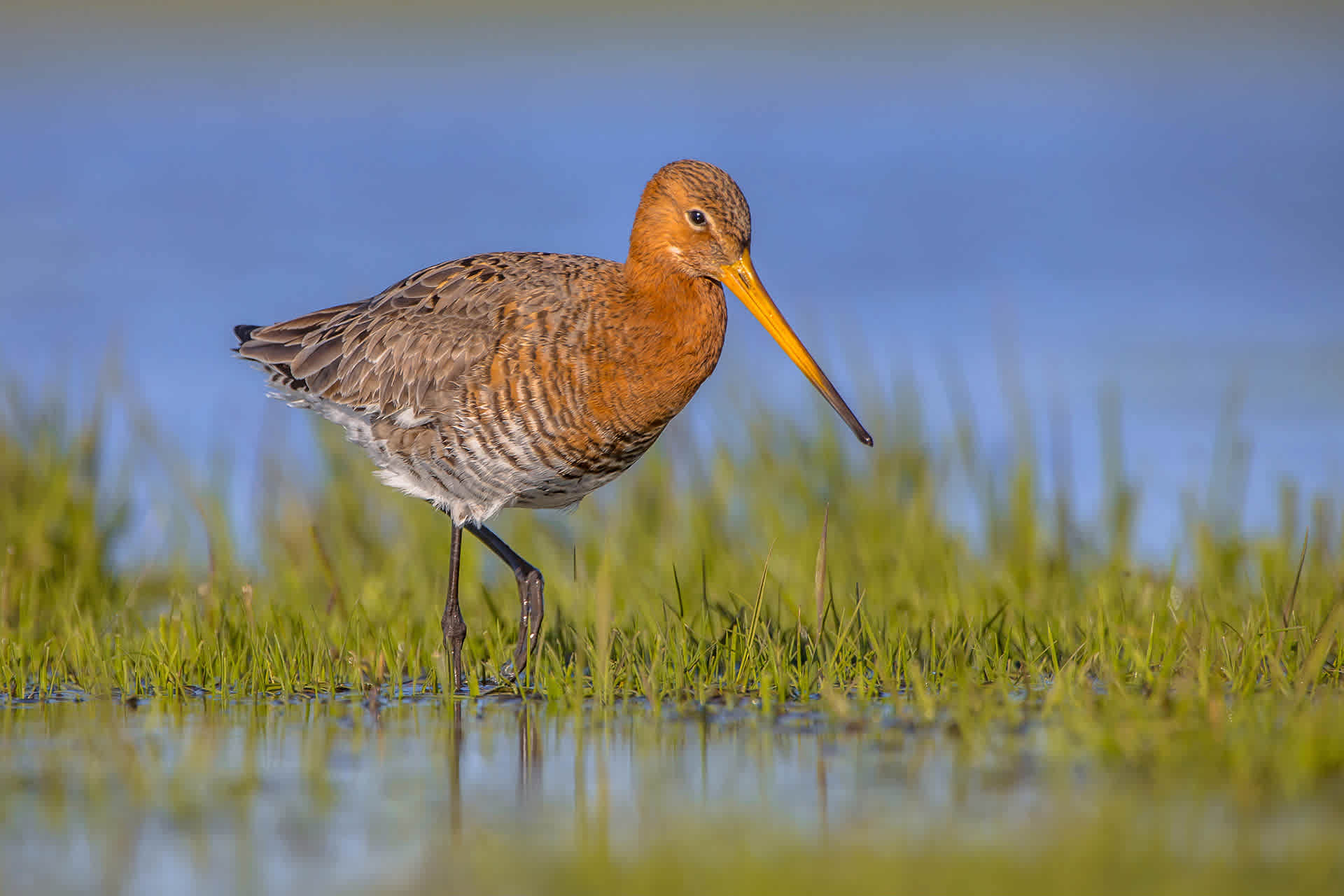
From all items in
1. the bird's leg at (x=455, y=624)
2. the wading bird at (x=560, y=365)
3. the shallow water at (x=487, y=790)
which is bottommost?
the shallow water at (x=487, y=790)

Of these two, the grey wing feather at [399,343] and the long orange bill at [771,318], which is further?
the grey wing feather at [399,343]

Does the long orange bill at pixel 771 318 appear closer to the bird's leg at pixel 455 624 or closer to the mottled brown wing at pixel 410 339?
the mottled brown wing at pixel 410 339

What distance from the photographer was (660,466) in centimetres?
955

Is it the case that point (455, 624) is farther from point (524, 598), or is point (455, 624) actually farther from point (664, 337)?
point (664, 337)

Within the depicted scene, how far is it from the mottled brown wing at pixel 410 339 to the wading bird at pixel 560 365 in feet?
0.05

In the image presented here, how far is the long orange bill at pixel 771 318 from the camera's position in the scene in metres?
6.89

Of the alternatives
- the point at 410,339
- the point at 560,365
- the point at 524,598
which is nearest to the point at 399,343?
the point at 410,339

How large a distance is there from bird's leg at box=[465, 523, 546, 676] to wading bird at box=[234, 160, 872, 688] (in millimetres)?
13

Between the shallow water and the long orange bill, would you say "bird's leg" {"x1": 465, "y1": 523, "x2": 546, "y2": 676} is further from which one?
the long orange bill

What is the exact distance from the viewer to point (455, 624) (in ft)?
22.9

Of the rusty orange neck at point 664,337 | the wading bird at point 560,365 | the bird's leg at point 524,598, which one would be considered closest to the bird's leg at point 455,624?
the wading bird at point 560,365

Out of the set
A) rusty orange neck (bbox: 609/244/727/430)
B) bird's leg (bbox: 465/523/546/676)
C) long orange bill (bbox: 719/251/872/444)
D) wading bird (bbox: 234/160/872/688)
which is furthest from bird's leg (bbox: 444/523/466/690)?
long orange bill (bbox: 719/251/872/444)

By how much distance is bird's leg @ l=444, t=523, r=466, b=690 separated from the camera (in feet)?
21.6

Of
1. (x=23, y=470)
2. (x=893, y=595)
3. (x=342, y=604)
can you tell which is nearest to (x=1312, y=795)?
(x=893, y=595)
